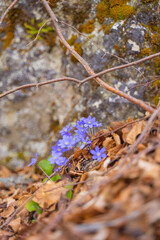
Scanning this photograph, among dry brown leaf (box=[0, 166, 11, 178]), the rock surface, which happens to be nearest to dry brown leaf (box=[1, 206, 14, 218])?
the rock surface

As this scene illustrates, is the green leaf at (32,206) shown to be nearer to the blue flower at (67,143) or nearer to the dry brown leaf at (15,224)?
the dry brown leaf at (15,224)

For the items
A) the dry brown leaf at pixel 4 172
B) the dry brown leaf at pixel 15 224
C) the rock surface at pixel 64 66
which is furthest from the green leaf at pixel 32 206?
the dry brown leaf at pixel 4 172

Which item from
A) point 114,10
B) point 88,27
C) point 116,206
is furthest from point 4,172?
point 116,206

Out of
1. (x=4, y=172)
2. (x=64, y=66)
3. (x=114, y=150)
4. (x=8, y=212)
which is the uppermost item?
(x=64, y=66)

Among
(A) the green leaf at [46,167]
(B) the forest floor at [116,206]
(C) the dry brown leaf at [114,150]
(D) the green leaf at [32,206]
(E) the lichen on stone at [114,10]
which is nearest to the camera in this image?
(B) the forest floor at [116,206]

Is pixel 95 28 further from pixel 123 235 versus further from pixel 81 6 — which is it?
pixel 123 235

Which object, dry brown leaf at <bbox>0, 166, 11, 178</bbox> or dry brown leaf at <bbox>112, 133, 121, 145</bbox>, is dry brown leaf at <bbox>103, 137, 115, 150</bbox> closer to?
dry brown leaf at <bbox>112, 133, 121, 145</bbox>

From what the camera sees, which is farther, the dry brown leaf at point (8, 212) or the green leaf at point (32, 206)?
the dry brown leaf at point (8, 212)

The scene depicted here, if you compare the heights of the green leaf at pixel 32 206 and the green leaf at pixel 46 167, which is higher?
the green leaf at pixel 46 167

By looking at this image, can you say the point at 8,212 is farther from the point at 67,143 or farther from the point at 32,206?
the point at 67,143

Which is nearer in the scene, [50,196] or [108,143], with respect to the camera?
[50,196]
